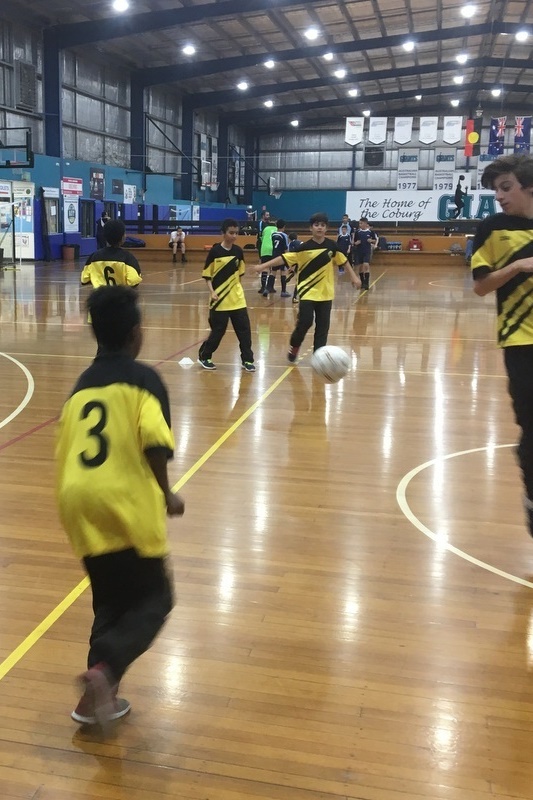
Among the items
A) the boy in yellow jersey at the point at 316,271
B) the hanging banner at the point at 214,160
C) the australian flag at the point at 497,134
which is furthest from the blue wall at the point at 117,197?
the boy in yellow jersey at the point at 316,271

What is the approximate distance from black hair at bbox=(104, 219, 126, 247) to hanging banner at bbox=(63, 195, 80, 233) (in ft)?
73.7

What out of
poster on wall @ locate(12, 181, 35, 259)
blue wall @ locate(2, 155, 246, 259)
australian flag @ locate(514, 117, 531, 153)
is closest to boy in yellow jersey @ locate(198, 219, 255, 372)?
poster on wall @ locate(12, 181, 35, 259)

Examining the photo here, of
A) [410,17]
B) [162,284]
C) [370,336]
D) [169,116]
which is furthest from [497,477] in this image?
[169,116]

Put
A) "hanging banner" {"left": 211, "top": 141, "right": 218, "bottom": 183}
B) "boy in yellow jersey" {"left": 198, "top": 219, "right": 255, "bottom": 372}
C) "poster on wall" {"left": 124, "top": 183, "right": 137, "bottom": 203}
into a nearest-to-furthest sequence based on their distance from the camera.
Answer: "boy in yellow jersey" {"left": 198, "top": 219, "right": 255, "bottom": 372}, "poster on wall" {"left": 124, "top": 183, "right": 137, "bottom": 203}, "hanging banner" {"left": 211, "top": 141, "right": 218, "bottom": 183}

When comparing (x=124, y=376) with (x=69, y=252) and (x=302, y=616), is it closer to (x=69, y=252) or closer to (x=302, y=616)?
(x=302, y=616)

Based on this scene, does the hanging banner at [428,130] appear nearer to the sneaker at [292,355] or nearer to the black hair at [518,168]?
the sneaker at [292,355]

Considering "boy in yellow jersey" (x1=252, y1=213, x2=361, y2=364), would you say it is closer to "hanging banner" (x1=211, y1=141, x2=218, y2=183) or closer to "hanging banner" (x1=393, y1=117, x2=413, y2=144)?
"hanging banner" (x1=393, y1=117, x2=413, y2=144)

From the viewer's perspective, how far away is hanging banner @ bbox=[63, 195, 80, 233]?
27.7 meters

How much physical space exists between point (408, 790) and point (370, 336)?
32.0ft

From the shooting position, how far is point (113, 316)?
7.79 feet

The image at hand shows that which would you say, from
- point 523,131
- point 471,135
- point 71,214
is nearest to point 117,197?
point 71,214

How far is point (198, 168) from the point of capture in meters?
37.9

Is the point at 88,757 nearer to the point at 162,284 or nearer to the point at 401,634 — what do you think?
the point at 401,634

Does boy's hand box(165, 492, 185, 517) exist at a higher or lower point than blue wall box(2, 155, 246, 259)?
lower
